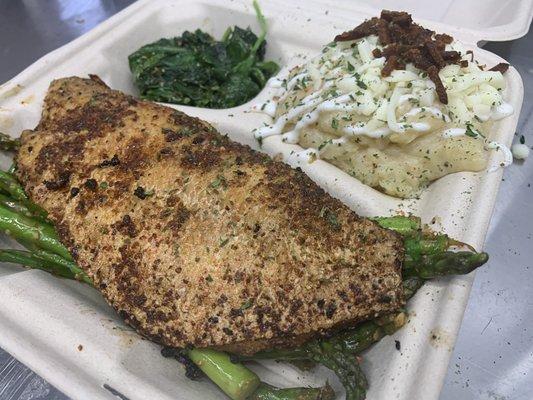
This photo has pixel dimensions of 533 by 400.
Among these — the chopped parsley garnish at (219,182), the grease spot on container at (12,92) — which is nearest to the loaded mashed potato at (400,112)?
the chopped parsley garnish at (219,182)

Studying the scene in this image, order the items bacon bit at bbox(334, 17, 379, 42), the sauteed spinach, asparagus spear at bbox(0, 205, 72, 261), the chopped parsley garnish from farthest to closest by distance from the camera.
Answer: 1. the sauteed spinach
2. bacon bit at bbox(334, 17, 379, 42)
3. asparagus spear at bbox(0, 205, 72, 261)
4. the chopped parsley garnish

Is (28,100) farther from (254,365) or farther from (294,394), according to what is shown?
(294,394)

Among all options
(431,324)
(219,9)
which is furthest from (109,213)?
(219,9)

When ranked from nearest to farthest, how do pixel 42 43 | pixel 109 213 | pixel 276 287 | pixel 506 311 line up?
1. pixel 276 287
2. pixel 109 213
3. pixel 506 311
4. pixel 42 43

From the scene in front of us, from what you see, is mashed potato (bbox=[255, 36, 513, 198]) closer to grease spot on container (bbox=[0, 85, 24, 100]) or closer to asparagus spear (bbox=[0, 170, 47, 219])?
asparagus spear (bbox=[0, 170, 47, 219])

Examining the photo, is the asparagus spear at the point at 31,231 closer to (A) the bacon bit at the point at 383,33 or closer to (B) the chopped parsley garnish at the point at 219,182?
(B) the chopped parsley garnish at the point at 219,182

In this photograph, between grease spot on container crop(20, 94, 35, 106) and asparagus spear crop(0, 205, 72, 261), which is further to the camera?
grease spot on container crop(20, 94, 35, 106)

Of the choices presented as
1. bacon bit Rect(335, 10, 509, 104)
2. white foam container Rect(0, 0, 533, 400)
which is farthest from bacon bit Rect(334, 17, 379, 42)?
white foam container Rect(0, 0, 533, 400)

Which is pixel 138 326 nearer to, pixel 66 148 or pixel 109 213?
pixel 109 213
